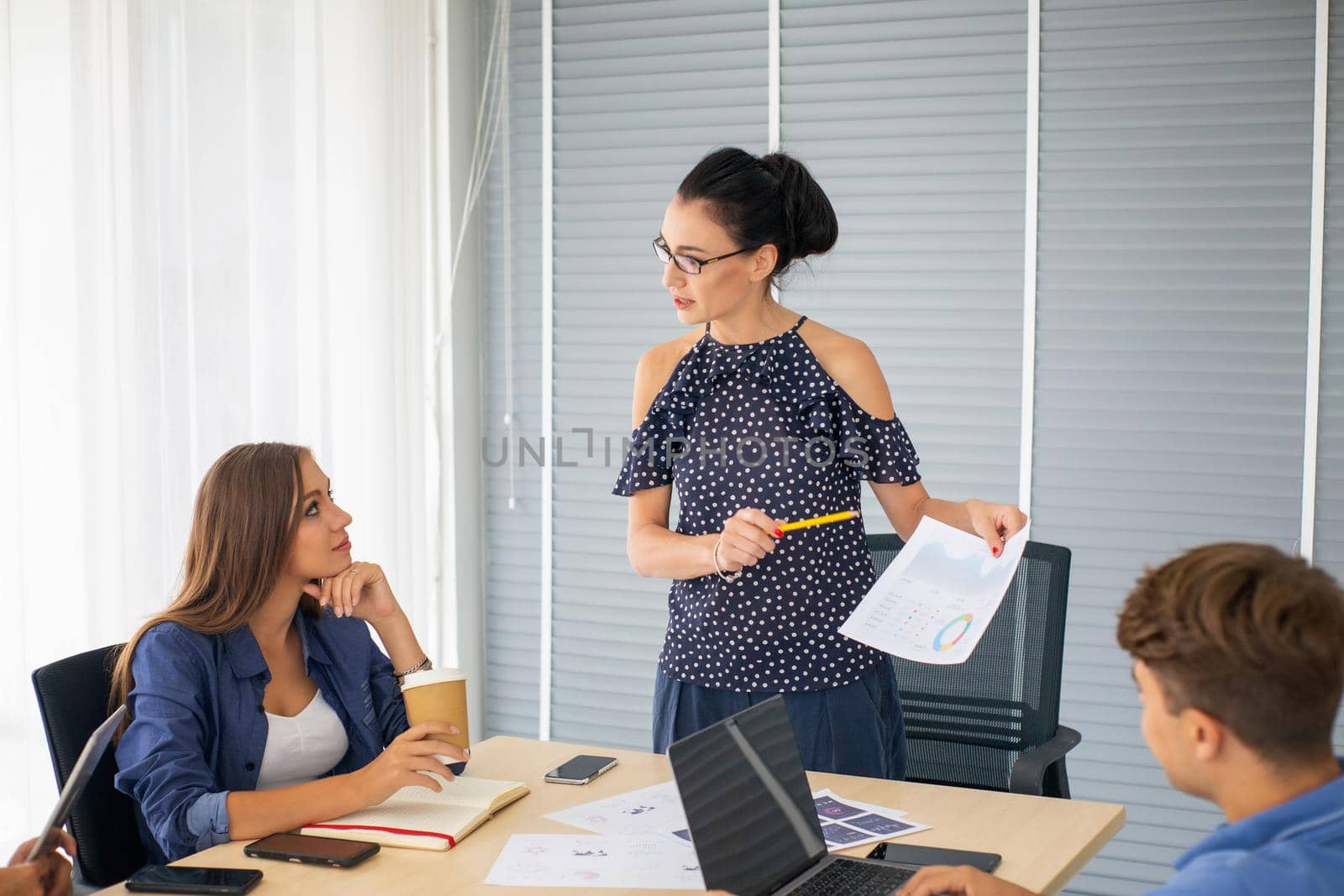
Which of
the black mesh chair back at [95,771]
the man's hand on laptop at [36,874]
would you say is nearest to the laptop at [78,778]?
the man's hand on laptop at [36,874]

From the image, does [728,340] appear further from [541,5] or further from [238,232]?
[541,5]

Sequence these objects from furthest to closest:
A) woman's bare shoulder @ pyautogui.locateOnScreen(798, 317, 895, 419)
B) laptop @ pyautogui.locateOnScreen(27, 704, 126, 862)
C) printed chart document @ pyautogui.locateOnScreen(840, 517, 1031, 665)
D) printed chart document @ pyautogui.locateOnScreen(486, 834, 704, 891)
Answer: woman's bare shoulder @ pyautogui.locateOnScreen(798, 317, 895, 419) < printed chart document @ pyautogui.locateOnScreen(840, 517, 1031, 665) < printed chart document @ pyautogui.locateOnScreen(486, 834, 704, 891) < laptop @ pyautogui.locateOnScreen(27, 704, 126, 862)

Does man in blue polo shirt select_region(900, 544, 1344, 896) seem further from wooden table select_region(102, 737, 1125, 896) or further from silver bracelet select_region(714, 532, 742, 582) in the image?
silver bracelet select_region(714, 532, 742, 582)

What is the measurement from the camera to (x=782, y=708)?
A: 1.59 meters

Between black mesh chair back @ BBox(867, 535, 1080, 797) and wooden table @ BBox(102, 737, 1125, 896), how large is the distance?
0.55 metres

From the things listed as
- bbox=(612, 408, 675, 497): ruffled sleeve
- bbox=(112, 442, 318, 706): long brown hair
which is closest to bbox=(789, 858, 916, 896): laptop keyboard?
bbox=(612, 408, 675, 497): ruffled sleeve

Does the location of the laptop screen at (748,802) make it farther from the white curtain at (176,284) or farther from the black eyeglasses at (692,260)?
the white curtain at (176,284)

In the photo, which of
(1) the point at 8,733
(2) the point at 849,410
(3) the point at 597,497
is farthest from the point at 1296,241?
(1) the point at 8,733

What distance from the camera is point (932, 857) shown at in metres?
1.60

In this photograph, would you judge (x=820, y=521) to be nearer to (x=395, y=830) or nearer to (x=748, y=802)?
(x=748, y=802)

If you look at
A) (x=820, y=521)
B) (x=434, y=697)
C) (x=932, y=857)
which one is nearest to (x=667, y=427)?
(x=820, y=521)

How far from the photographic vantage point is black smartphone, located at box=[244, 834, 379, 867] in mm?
1590

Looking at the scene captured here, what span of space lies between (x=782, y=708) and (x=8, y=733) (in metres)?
1.57

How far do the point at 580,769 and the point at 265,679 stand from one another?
1.63 ft
